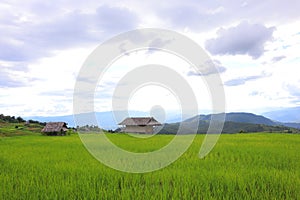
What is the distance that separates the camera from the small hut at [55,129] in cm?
2978

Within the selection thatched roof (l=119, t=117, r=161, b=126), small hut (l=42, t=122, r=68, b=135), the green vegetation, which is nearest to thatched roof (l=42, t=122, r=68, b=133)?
small hut (l=42, t=122, r=68, b=135)

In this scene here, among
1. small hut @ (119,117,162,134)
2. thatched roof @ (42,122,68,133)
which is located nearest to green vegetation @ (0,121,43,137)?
thatched roof @ (42,122,68,133)

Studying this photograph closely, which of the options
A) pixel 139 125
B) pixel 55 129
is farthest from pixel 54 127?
pixel 139 125

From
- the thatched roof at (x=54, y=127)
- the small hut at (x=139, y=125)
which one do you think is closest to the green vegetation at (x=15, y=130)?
the thatched roof at (x=54, y=127)

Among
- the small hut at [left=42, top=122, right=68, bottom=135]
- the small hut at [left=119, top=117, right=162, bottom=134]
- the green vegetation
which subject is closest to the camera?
the green vegetation

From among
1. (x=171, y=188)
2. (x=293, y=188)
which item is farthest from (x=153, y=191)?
(x=293, y=188)

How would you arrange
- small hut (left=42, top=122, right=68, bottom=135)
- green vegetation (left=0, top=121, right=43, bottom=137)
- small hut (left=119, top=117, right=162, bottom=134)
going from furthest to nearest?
small hut (left=119, top=117, right=162, bottom=134), small hut (left=42, top=122, right=68, bottom=135), green vegetation (left=0, top=121, right=43, bottom=137)

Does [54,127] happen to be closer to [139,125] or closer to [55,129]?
[55,129]

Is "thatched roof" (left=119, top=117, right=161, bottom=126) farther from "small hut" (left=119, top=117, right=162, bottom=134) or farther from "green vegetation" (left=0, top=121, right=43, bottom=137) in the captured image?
"green vegetation" (left=0, top=121, right=43, bottom=137)

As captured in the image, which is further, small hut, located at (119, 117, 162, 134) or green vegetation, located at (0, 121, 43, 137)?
small hut, located at (119, 117, 162, 134)

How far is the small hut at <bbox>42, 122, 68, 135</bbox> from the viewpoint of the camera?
2978 cm

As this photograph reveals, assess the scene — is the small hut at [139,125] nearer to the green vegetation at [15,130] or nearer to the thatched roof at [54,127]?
the thatched roof at [54,127]

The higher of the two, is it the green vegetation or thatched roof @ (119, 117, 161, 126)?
thatched roof @ (119, 117, 161, 126)

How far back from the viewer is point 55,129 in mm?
29719
